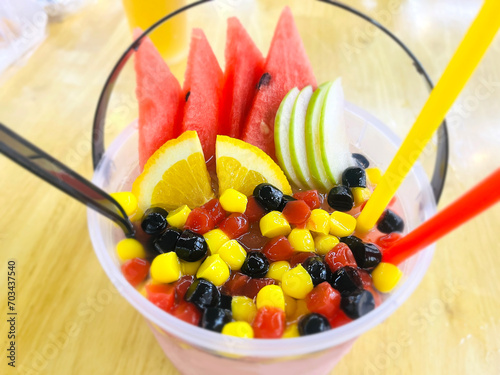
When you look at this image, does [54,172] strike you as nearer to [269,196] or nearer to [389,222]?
[269,196]

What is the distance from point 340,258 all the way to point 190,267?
28cm

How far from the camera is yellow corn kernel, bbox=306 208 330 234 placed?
0.78 m

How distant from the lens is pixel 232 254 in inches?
29.6

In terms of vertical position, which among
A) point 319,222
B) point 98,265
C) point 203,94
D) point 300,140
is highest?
point 203,94

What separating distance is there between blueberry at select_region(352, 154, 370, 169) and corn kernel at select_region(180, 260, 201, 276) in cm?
46

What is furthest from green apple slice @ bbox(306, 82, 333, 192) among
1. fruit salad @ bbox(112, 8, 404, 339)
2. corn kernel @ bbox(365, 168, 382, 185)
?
corn kernel @ bbox(365, 168, 382, 185)

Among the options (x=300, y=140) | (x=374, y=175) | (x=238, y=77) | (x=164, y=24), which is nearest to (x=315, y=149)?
(x=300, y=140)

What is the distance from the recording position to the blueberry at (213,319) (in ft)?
2.14

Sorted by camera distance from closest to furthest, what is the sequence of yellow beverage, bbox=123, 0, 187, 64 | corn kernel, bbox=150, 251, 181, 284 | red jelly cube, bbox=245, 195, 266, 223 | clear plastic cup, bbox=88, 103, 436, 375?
clear plastic cup, bbox=88, 103, 436, 375, corn kernel, bbox=150, 251, 181, 284, red jelly cube, bbox=245, 195, 266, 223, yellow beverage, bbox=123, 0, 187, 64

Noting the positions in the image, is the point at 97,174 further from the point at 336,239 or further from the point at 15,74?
the point at 15,74

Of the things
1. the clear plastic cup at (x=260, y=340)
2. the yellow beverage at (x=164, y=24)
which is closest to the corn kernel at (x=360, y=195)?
the clear plastic cup at (x=260, y=340)

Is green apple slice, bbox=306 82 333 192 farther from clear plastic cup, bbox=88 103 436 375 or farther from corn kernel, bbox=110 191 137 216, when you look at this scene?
corn kernel, bbox=110 191 137 216

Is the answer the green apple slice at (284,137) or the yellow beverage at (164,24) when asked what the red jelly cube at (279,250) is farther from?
the yellow beverage at (164,24)

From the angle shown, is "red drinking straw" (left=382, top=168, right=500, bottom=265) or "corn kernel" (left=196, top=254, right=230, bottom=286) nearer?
"red drinking straw" (left=382, top=168, right=500, bottom=265)
